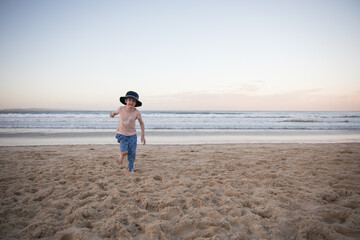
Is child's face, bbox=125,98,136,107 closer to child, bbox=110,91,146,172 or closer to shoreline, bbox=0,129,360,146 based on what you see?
child, bbox=110,91,146,172

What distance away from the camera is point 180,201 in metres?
3.01

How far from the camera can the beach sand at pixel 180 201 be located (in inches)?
89.7

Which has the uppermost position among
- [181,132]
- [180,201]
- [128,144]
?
[128,144]

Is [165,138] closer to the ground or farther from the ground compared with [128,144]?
closer to the ground

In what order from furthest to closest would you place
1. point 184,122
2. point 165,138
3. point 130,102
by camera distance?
1. point 184,122
2. point 165,138
3. point 130,102

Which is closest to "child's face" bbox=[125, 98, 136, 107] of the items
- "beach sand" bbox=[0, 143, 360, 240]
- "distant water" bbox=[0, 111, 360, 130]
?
"beach sand" bbox=[0, 143, 360, 240]

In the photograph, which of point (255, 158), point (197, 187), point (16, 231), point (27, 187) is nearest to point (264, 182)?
point (197, 187)

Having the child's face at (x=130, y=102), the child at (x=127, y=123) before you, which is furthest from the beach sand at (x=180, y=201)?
the child's face at (x=130, y=102)

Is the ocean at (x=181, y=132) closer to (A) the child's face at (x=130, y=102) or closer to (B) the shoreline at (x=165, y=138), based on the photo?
(B) the shoreline at (x=165, y=138)

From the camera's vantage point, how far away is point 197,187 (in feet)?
11.8

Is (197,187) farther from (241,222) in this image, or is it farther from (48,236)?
(48,236)

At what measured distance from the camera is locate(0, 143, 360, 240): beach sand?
2.28 m

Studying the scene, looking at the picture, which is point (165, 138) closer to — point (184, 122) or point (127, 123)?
point (127, 123)

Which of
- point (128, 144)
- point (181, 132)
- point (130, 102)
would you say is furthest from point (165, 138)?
point (130, 102)
